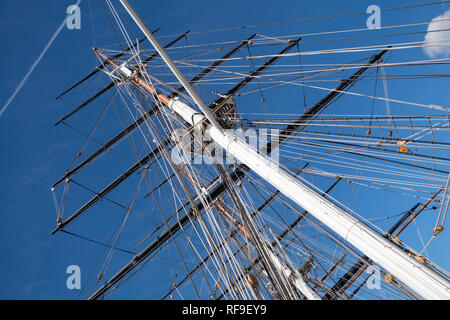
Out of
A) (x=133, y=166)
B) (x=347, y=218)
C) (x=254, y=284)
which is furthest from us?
(x=133, y=166)

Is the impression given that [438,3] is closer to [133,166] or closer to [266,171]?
[266,171]

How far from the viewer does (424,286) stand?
264 cm

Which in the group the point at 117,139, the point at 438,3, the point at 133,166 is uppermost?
the point at 438,3

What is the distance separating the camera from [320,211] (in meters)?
3.69

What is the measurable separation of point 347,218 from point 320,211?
33 cm

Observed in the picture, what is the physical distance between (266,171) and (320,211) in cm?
120
